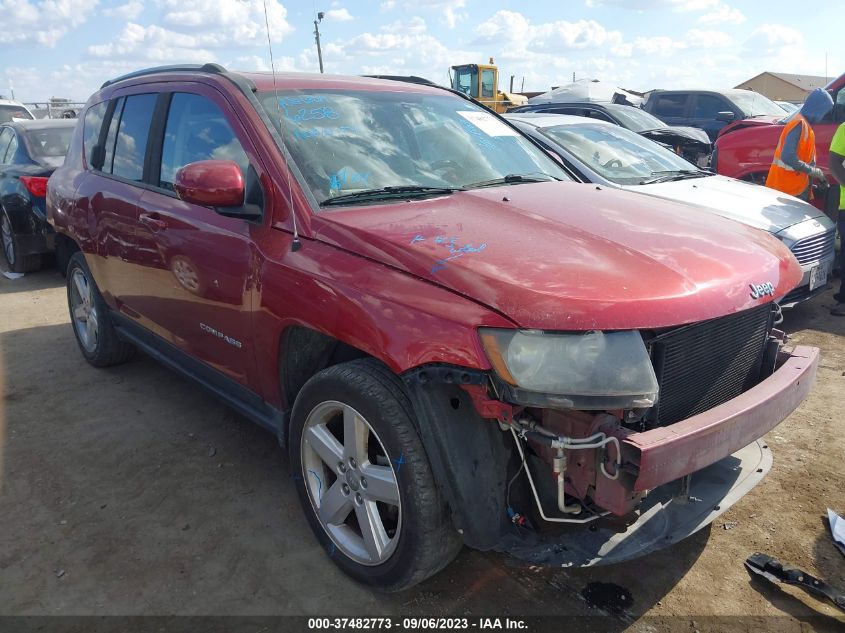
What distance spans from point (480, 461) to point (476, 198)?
3.87ft

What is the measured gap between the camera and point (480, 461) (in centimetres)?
204

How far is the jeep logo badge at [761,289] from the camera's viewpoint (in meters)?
2.19

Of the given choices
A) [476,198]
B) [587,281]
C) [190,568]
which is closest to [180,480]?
[190,568]

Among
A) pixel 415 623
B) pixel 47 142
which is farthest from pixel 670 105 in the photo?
pixel 415 623

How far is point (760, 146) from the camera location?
7617 millimetres

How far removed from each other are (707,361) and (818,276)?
3691 mm

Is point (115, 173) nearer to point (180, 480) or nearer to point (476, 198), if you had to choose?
point (180, 480)

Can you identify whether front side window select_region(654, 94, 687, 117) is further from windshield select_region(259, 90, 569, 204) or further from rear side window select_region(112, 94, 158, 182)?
rear side window select_region(112, 94, 158, 182)

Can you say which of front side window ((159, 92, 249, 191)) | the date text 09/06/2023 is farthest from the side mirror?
the date text 09/06/2023

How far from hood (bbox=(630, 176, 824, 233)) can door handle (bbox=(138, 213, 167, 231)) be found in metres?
3.58

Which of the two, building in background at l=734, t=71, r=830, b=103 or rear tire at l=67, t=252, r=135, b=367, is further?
building in background at l=734, t=71, r=830, b=103

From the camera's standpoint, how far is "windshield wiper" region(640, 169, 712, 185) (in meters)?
5.49

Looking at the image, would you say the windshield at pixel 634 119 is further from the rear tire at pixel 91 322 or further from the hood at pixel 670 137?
the rear tire at pixel 91 322

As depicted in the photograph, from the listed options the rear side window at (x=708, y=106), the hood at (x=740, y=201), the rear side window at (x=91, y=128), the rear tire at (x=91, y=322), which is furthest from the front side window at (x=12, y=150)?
the rear side window at (x=708, y=106)
